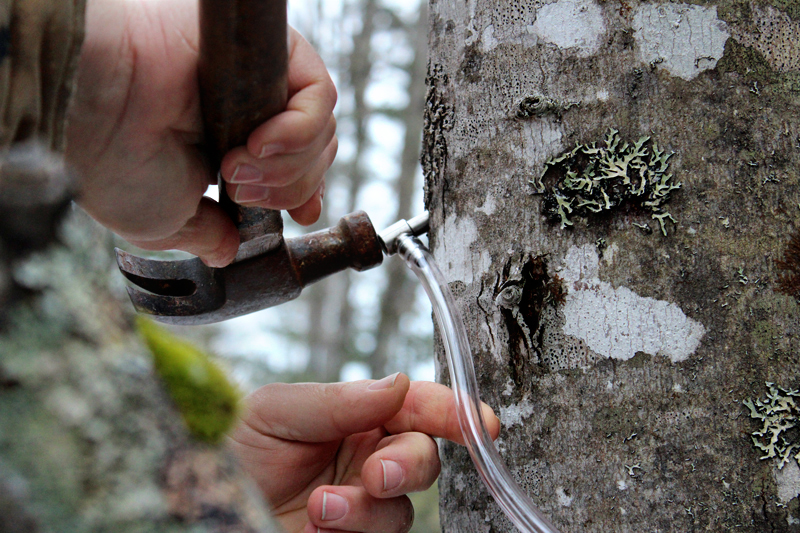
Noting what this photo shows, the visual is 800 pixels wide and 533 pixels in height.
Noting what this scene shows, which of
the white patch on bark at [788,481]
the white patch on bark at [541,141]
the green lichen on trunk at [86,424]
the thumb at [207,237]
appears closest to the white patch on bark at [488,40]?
the white patch on bark at [541,141]

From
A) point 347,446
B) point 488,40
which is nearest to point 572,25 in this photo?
point 488,40

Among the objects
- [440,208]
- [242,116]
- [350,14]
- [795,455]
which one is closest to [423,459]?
[440,208]

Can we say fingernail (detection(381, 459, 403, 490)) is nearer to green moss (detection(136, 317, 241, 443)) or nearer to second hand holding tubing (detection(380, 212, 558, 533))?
second hand holding tubing (detection(380, 212, 558, 533))

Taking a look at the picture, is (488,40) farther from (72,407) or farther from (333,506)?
(72,407)

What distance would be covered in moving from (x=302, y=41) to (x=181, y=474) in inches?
35.5

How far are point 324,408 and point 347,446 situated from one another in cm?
20

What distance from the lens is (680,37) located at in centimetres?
113

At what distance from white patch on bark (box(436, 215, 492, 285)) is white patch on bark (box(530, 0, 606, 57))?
0.41 metres

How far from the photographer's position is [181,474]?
0.37m

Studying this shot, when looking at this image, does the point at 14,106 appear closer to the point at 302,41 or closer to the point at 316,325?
the point at 302,41

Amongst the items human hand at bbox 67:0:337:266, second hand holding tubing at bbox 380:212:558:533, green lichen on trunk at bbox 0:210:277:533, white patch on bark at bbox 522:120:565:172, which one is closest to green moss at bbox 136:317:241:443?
green lichen on trunk at bbox 0:210:277:533

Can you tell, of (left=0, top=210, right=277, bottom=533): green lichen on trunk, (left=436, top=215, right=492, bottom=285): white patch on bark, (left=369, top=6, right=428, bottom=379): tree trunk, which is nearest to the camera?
(left=0, top=210, right=277, bottom=533): green lichen on trunk

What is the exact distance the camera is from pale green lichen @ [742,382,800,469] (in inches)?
39.2

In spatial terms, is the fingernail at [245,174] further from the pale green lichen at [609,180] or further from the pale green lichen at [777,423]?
the pale green lichen at [777,423]
